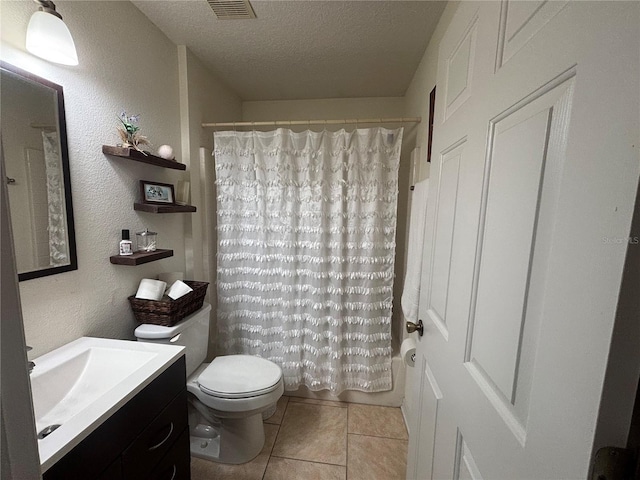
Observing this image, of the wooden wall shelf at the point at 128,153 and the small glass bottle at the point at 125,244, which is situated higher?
the wooden wall shelf at the point at 128,153

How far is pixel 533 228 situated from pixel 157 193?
1.63m

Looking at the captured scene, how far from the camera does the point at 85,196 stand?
1.12 meters

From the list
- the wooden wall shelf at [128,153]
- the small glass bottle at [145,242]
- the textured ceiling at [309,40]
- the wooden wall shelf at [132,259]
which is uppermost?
the textured ceiling at [309,40]

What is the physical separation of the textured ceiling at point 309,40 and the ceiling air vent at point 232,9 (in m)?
0.03

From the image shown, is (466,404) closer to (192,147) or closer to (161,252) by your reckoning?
(161,252)

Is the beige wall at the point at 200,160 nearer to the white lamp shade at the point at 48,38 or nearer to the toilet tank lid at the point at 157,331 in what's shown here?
the toilet tank lid at the point at 157,331

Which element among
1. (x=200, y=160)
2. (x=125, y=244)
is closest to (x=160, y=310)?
(x=125, y=244)

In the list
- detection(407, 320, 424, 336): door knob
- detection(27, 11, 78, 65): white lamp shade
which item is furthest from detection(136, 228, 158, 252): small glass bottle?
detection(407, 320, 424, 336): door knob

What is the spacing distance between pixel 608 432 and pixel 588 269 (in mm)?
194

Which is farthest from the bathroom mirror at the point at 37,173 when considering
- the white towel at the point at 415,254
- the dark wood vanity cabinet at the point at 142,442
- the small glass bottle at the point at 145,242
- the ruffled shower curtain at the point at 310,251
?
the white towel at the point at 415,254

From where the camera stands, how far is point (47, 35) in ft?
2.90

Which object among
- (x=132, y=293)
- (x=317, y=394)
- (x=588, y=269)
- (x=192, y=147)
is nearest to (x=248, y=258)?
(x=132, y=293)

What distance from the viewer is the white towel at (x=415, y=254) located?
54.2 inches

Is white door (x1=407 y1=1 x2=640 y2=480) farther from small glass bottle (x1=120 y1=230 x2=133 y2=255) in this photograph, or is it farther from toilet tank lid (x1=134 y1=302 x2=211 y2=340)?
small glass bottle (x1=120 y1=230 x2=133 y2=255)
